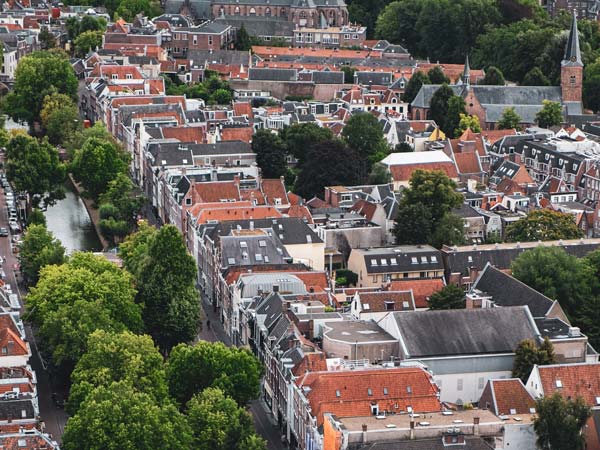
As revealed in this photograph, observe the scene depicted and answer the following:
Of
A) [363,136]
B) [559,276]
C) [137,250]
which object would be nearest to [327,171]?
[363,136]

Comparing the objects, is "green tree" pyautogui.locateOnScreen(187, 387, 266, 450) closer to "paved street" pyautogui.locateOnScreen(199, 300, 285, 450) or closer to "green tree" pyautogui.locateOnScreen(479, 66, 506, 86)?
"paved street" pyautogui.locateOnScreen(199, 300, 285, 450)

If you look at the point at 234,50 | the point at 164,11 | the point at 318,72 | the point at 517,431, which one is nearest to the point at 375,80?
the point at 318,72

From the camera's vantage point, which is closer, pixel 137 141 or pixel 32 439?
pixel 32 439

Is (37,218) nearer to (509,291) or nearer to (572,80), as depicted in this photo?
(509,291)

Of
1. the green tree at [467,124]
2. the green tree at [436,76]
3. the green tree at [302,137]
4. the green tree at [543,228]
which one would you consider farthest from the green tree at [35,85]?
the green tree at [543,228]

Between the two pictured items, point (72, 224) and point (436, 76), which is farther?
point (436, 76)

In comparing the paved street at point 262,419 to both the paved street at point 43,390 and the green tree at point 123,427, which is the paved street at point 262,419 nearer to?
the green tree at point 123,427

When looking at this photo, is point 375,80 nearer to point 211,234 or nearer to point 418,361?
point 211,234
